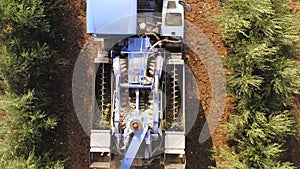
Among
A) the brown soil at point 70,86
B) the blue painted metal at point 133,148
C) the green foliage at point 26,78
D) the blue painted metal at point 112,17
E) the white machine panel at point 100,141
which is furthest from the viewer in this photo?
the brown soil at point 70,86

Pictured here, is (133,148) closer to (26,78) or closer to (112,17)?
(112,17)

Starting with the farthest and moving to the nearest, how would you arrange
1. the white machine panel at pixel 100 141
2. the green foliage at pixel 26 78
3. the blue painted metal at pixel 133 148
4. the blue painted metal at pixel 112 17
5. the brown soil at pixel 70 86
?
the brown soil at pixel 70 86 → the green foliage at pixel 26 78 → the white machine panel at pixel 100 141 → the blue painted metal at pixel 112 17 → the blue painted metal at pixel 133 148

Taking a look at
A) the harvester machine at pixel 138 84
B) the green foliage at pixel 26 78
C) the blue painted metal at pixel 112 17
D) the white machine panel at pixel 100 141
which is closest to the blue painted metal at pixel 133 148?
the harvester machine at pixel 138 84

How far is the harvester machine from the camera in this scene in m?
7.62

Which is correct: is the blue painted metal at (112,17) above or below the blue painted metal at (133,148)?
above

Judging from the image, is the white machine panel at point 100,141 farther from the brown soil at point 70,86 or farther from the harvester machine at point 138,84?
the brown soil at point 70,86

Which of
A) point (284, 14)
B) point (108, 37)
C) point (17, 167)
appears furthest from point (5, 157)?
point (284, 14)

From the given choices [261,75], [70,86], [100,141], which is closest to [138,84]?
[100,141]

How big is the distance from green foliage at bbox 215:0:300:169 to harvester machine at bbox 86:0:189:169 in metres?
1.09

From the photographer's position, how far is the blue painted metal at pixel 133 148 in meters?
7.38

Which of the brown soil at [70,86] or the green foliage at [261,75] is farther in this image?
the brown soil at [70,86]

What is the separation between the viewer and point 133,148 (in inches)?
299

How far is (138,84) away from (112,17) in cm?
128

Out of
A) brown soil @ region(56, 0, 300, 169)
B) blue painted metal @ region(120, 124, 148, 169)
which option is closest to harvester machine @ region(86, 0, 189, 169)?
blue painted metal @ region(120, 124, 148, 169)
